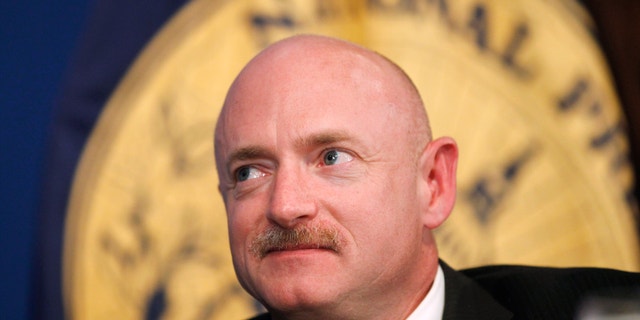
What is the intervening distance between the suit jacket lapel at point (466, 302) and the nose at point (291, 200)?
0.46 meters

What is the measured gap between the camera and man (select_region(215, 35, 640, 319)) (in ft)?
5.85

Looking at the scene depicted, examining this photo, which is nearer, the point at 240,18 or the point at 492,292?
the point at 492,292

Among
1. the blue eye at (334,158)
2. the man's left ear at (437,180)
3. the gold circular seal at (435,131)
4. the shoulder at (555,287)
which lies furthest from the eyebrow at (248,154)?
the gold circular seal at (435,131)

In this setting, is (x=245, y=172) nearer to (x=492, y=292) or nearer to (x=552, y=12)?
(x=492, y=292)

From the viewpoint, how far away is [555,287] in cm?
205

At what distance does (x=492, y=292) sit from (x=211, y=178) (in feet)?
3.87

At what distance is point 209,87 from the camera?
119 inches

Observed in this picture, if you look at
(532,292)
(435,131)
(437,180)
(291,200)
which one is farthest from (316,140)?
(435,131)

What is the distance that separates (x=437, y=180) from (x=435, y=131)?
1.33 meters

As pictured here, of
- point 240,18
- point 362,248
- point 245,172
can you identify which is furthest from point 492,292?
point 240,18

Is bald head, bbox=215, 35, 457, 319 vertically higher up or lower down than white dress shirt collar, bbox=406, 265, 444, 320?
higher up

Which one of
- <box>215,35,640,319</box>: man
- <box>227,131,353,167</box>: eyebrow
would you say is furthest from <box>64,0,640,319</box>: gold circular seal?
<box>227,131,353,167</box>: eyebrow

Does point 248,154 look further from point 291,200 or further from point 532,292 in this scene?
A: point 532,292

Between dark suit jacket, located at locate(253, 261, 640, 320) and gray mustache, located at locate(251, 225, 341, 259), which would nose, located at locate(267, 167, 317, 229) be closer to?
gray mustache, located at locate(251, 225, 341, 259)
